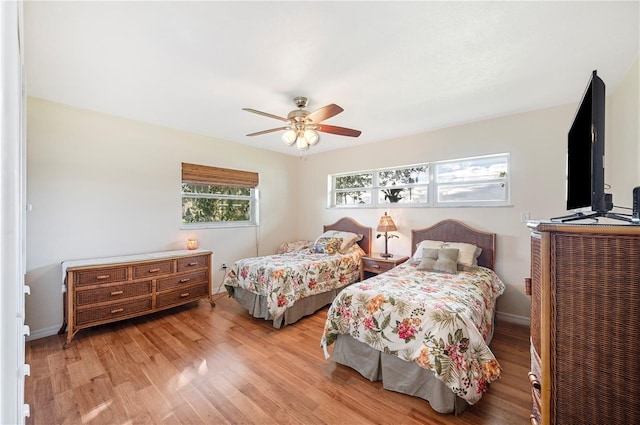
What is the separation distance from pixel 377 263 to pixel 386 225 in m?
0.57

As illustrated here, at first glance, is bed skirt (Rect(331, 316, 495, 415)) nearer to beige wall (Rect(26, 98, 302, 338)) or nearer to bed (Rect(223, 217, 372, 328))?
bed (Rect(223, 217, 372, 328))

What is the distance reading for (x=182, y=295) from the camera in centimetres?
334

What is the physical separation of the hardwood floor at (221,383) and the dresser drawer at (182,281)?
483 mm

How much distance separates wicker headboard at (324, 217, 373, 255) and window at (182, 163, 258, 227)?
149cm

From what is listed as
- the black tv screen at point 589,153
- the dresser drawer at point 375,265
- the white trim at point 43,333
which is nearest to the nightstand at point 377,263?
the dresser drawer at point 375,265

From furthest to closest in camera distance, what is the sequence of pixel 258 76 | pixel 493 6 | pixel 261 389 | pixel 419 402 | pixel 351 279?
pixel 351 279
pixel 258 76
pixel 261 389
pixel 419 402
pixel 493 6

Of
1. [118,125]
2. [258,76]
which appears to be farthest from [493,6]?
[118,125]

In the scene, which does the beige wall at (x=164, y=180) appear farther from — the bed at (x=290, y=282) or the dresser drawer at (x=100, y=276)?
the bed at (x=290, y=282)

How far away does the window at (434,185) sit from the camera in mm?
3326

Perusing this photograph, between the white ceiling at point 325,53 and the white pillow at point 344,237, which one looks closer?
the white ceiling at point 325,53

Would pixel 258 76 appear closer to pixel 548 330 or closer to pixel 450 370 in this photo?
pixel 548 330

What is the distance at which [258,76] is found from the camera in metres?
2.24

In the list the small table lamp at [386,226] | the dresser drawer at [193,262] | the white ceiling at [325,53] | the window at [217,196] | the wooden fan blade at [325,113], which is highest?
the white ceiling at [325,53]

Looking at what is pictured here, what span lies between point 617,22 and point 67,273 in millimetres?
4719
